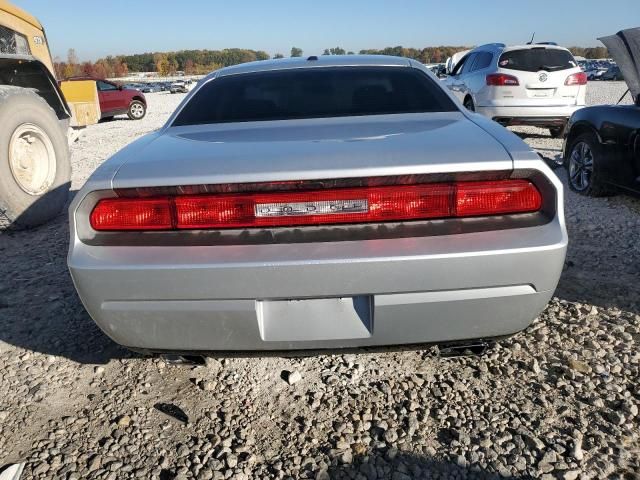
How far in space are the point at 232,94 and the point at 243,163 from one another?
1.21 metres

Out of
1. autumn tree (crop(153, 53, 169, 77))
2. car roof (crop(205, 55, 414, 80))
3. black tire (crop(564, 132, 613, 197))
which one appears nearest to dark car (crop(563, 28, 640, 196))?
black tire (crop(564, 132, 613, 197))

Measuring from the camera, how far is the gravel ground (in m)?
1.84

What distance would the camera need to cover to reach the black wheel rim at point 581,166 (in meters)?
5.09

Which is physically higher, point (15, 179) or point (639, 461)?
point (15, 179)

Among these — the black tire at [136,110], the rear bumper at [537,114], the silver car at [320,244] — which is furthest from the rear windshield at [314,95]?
the black tire at [136,110]

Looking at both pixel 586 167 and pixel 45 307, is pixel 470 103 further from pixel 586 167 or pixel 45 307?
pixel 45 307

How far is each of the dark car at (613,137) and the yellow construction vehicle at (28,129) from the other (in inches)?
202

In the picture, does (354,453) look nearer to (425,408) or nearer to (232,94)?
(425,408)

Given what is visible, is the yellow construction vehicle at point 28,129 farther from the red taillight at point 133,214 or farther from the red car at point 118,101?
the red car at point 118,101

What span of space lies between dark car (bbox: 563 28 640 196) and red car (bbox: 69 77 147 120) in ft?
50.1

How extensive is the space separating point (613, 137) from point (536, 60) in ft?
15.1

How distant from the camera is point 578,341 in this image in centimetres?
257

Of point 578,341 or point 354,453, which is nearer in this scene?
point 354,453

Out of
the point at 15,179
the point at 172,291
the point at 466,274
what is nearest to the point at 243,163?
the point at 172,291
